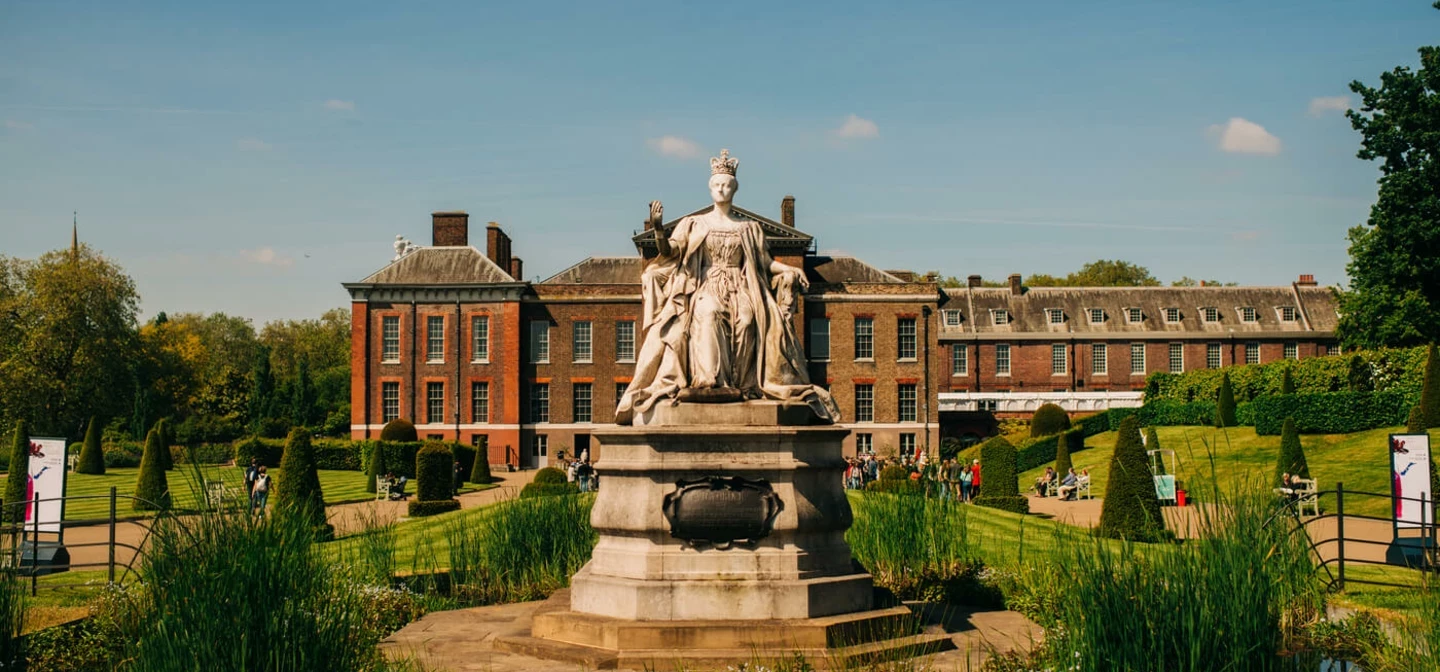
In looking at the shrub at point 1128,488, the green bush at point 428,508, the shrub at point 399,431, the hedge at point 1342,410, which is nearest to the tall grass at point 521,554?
the shrub at point 1128,488

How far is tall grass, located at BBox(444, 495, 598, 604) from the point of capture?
1097cm

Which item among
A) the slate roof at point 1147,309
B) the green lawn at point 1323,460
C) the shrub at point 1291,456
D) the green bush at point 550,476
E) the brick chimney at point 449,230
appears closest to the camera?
the shrub at point 1291,456

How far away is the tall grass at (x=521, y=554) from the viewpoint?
11.0 m

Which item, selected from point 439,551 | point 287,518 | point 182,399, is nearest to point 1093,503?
point 439,551

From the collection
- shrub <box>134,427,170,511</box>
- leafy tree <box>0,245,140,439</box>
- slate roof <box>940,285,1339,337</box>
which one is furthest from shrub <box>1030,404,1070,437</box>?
leafy tree <box>0,245,140,439</box>

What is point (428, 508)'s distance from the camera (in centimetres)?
2669

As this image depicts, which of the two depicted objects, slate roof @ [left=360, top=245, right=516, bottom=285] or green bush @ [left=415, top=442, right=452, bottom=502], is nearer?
green bush @ [left=415, top=442, right=452, bottom=502]

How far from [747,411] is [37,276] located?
58.5 m

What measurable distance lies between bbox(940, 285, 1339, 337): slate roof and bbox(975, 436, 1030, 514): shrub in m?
34.6

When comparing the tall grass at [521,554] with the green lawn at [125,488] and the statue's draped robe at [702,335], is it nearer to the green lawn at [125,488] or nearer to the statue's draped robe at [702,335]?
the statue's draped robe at [702,335]

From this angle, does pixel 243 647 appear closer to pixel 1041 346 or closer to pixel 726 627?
pixel 726 627

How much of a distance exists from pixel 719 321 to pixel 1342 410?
93.3 ft

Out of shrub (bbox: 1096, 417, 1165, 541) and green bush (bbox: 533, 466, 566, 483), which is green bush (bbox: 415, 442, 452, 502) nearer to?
green bush (bbox: 533, 466, 566, 483)

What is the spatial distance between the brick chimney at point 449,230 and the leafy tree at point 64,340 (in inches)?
767
